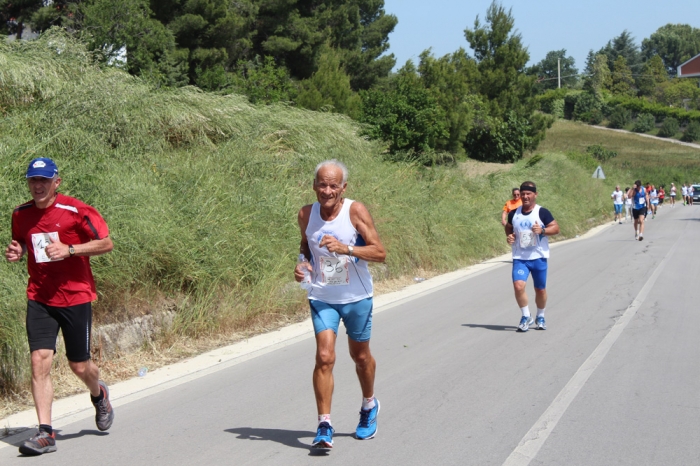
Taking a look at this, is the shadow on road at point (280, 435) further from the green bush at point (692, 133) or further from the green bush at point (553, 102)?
the green bush at point (692, 133)

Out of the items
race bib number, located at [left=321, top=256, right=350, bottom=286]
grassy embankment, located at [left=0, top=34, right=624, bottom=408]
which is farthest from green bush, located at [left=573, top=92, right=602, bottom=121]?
race bib number, located at [left=321, top=256, right=350, bottom=286]

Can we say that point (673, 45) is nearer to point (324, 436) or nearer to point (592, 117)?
point (592, 117)

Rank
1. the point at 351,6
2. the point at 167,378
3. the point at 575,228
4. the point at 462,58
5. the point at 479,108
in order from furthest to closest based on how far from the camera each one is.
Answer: the point at 462,58 → the point at 479,108 → the point at 351,6 → the point at 575,228 → the point at 167,378

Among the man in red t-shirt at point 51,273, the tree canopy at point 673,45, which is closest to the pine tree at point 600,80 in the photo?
→ the tree canopy at point 673,45

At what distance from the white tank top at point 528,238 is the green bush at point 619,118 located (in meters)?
109

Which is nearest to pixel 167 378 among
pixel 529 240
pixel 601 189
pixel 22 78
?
pixel 529 240

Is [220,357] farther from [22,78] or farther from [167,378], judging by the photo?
[22,78]

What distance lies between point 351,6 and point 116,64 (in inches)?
1002

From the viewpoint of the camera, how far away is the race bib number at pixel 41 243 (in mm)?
5457

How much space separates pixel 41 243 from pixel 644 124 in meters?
116

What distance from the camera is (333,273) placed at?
216 inches

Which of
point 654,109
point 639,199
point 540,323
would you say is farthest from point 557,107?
point 540,323

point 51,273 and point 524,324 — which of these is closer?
point 51,273

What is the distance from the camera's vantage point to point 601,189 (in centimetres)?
4519
